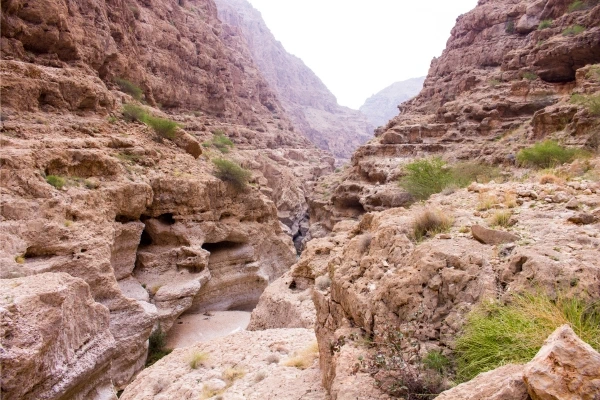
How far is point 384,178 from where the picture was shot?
75.3 feet

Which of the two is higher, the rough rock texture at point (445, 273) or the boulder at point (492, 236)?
the boulder at point (492, 236)

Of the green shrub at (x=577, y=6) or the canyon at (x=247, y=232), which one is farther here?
the green shrub at (x=577, y=6)

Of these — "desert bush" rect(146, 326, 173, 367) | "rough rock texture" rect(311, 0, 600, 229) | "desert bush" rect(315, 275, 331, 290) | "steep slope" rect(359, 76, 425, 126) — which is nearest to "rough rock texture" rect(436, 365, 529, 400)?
"desert bush" rect(315, 275, 331, 290)

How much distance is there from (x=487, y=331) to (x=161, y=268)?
12.4 meters

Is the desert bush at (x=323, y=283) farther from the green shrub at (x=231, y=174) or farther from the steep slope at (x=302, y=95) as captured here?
the steep slope at (x=302, y=95)

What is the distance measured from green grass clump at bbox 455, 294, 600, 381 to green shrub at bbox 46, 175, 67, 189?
1110cm

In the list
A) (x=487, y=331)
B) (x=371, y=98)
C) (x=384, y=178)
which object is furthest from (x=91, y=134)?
(x=371, y=98)

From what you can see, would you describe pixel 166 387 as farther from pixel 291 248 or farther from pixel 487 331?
pixel 291 248

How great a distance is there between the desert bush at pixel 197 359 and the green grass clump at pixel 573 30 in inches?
994

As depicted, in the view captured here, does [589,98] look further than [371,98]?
No

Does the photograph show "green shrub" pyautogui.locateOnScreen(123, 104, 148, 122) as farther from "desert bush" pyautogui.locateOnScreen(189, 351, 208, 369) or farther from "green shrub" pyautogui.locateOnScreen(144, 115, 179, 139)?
"desert bush" pyautogui.locateOnScreen(189, 351, 208, 369)

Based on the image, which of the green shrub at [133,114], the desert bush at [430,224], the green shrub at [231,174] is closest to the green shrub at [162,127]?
the green shrub at [133,114]

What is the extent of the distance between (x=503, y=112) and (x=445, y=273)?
861 inches

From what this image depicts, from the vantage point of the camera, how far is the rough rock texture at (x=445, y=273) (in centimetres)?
284
